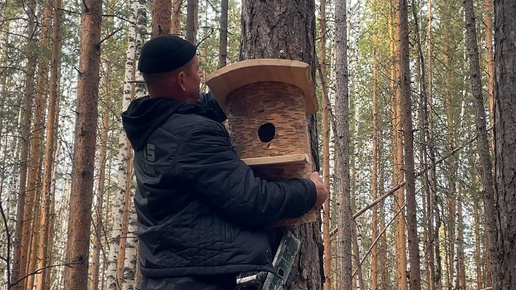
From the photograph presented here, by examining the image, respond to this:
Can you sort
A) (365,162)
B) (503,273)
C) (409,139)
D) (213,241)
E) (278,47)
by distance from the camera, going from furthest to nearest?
(365,162), (409,139), (503,273), (278,47), (213,241)

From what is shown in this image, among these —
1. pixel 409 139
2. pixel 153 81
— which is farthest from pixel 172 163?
pixel 409 139

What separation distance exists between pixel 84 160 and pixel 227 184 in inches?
149

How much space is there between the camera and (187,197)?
1896 millimetres

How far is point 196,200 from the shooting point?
189cm

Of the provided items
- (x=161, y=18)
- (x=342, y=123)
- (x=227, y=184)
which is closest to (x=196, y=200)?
(x=227, y=184)

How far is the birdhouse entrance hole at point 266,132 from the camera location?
91.9 inches

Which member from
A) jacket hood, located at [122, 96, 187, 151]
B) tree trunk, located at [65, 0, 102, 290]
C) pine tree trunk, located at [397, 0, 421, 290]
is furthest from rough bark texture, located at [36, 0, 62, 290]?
jacket hood, located at [122, 96, 187, 151]

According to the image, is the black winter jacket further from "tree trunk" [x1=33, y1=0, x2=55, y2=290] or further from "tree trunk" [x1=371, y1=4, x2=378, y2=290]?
"tree trunk" [x1=371, y1=4, x2=378, y2=290]

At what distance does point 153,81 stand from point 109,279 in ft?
29.8

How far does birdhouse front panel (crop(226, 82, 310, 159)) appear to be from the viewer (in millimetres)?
2275

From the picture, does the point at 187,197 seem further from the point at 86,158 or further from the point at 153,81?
the point at 86,158

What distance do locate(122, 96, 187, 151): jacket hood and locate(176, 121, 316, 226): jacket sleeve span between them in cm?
16

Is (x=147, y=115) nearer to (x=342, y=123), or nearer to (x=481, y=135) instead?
(x=481, y=135)

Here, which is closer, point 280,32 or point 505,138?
point 280,32
